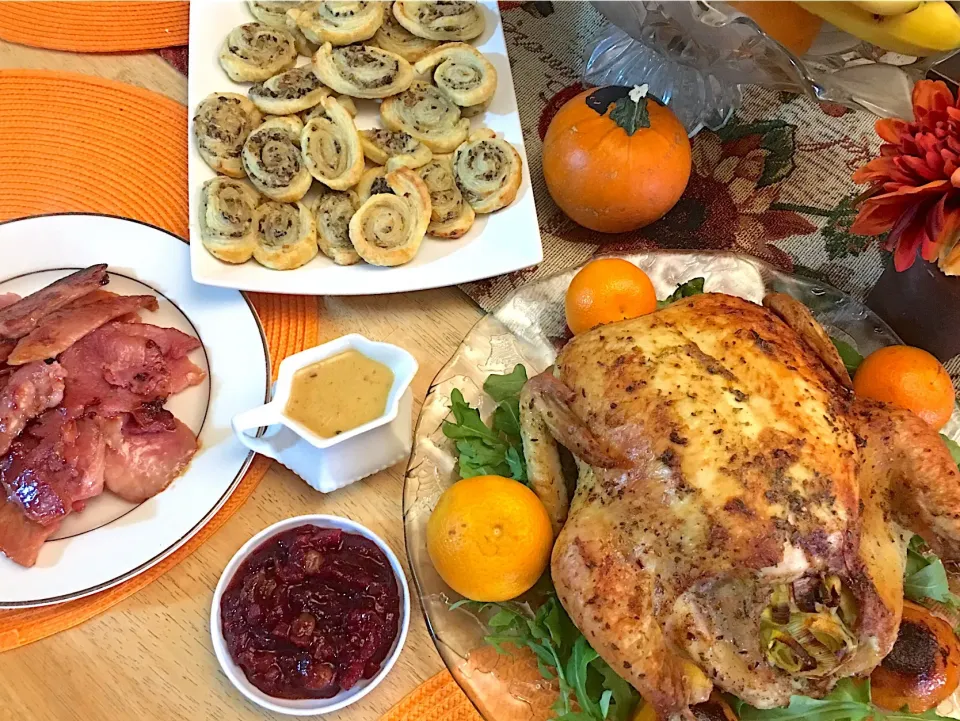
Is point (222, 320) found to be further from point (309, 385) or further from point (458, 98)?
point (458, 98)

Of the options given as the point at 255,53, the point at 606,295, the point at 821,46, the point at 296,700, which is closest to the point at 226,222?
the point at 255,53

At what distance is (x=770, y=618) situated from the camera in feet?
3.07

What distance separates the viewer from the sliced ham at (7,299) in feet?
4.40

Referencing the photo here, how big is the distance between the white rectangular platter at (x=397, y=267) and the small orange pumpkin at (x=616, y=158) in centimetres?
9

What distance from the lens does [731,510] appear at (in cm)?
94

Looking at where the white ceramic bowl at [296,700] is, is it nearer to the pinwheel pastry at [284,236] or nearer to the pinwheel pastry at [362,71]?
the pinwheel pastry at [284,236]

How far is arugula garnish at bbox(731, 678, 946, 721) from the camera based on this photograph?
0.92 m

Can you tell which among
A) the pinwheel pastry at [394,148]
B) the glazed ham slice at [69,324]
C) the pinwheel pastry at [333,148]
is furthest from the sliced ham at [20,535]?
the pinwheel pastry at [394,148]

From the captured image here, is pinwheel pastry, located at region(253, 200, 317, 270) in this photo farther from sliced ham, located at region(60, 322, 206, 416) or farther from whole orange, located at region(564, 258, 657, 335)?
whole orange, located at region(564, 258, 657, 335)

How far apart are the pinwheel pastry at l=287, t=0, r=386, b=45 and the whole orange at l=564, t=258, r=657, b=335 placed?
69 cm

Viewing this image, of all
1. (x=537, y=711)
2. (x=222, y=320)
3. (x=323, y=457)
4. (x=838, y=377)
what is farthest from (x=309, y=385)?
(x=838, y=377)

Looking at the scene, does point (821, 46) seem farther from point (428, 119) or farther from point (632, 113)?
point (428, 119)

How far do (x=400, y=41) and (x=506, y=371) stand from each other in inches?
30.5

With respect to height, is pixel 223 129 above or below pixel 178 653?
above
